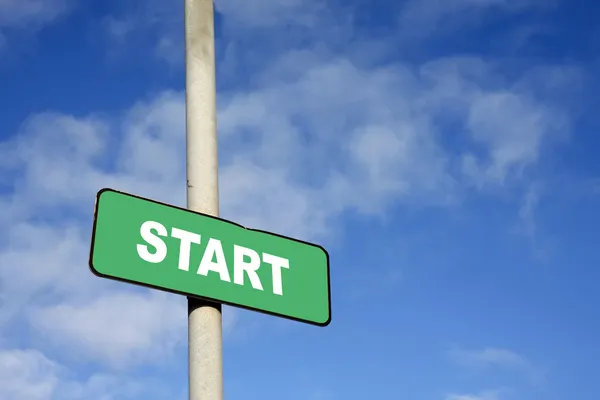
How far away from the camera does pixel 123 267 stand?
13.7 feet

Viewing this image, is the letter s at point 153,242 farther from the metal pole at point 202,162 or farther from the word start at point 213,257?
the metal pole at point 202,162

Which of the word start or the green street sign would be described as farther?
the word start

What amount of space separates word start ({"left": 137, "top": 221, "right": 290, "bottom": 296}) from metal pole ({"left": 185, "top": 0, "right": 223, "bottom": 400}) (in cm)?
20

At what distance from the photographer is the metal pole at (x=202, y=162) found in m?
4.21

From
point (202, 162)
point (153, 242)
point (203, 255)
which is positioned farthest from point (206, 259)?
point (202, 162)

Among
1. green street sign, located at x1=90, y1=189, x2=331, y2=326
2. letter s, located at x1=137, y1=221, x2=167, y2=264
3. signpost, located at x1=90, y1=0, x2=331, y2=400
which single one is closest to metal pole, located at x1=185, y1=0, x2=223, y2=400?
signpost, located at x1=90, y1=0, x2=331, y2=400

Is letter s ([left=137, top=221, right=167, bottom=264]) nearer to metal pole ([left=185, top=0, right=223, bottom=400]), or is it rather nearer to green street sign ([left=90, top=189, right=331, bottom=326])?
green street sign ([left=90, top=189, right=331, bottom=326])

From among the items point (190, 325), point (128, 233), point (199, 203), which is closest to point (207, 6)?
point (199, 203)

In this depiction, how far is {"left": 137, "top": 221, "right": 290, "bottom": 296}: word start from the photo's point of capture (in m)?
4.33

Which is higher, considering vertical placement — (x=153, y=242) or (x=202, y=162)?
(x=202, y=162)

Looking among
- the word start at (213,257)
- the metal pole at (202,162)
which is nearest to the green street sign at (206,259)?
the word start at (213,257)

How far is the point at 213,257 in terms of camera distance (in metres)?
4.49

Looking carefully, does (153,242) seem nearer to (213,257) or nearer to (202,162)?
(213,257)

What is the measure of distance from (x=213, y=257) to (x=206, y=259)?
1.9 inches
